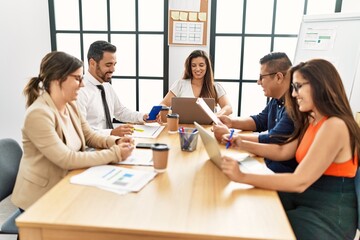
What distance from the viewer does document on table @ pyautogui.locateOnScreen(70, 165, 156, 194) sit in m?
1.18

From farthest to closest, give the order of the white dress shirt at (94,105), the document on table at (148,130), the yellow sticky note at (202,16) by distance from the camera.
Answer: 1. the yellow sticky note at (202,16)
2. the white dress shirt at (94,105)
3. the document on table at (148,130)

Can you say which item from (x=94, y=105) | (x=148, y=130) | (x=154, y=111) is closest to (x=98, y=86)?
(x=94, y=105)

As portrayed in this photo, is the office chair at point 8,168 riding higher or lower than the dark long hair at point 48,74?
lower

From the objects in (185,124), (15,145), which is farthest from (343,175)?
(15,145)

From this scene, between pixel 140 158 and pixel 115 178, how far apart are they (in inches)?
10.7

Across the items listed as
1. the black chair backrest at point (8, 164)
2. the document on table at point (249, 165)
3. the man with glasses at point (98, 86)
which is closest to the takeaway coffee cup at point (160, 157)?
the document on table at point (249, 165)

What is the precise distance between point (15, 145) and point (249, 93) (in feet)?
9.03

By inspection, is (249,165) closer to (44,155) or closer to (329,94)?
A: (329,94)

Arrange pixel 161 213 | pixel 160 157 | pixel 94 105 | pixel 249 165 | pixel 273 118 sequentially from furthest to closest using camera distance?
1. pixel 94 105
2. pixel 273 118
3. pixel 249 165
4. pixel 160 157
5. pixel 161 213

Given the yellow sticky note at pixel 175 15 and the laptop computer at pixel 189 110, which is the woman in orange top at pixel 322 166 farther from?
the yellow sticky note at pixel 175 15

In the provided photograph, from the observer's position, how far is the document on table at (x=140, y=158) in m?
1.44

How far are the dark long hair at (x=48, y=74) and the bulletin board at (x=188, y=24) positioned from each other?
2.17m

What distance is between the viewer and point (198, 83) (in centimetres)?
310

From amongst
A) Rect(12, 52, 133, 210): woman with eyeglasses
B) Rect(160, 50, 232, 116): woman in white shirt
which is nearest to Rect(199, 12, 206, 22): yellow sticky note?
Rect(160, 50, 232, 116): woman in white shirt
